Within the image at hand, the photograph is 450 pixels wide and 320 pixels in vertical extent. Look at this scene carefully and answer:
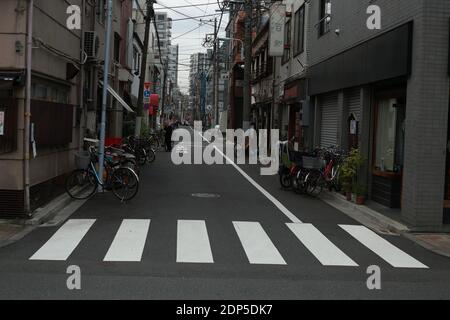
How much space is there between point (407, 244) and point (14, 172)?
708 centimetres

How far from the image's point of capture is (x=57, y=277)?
6.86m

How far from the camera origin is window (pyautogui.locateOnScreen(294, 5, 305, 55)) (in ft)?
81.7

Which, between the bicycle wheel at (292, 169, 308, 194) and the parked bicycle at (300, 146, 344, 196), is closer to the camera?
the parked bicycle at (300, 146, 344, 196)

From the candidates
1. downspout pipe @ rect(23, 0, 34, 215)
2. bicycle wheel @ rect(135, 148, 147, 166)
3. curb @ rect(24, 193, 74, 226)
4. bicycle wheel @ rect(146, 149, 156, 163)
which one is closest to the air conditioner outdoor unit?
curb @ rect(24, 193, 74, 226)

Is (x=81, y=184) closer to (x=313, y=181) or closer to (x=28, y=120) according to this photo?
(x=28, y=120)

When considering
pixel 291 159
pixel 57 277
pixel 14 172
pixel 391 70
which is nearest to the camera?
pixel 57 277

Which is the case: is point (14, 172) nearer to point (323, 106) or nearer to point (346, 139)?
point (346, 139)

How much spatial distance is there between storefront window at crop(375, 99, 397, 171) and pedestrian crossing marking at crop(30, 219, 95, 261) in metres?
7.08

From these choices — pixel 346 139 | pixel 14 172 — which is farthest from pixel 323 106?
pixel 14 172

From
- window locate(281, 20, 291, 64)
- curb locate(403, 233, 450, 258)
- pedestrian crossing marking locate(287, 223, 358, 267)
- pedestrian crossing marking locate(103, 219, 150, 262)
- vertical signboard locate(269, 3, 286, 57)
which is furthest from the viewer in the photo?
window locate(281, 20, 291, 64)

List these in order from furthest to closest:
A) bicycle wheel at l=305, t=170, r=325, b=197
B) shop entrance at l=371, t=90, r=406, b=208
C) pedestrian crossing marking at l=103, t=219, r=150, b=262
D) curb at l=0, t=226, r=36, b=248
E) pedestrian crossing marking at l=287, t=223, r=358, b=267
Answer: bicycle wheel at l=305, t=170, r=325, b=197, shop entrance at l=371, t=90, r=406, b=208, curb at l=0, t=226, r=36, b=248, pedestrian crossing marking at l=287, t=223, r=358, b=267, pedestrian crossing marking at l=103, t=219, r=150, b=262

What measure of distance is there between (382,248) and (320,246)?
102 centimetres

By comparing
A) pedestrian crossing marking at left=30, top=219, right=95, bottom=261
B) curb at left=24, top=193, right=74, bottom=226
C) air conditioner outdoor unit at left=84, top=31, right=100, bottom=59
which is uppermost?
air conditioner outdoor unit at left=84, top=31, right=100, bottom=59

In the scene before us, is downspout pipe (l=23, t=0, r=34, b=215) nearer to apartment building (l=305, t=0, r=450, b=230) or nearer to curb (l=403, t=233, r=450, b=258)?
curb (l=403, t=233, r=450, b=258)
